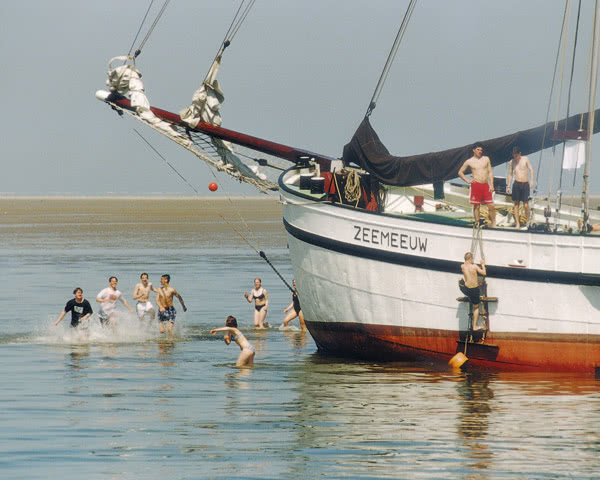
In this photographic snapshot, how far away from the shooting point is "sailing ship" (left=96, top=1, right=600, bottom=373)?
21.6m

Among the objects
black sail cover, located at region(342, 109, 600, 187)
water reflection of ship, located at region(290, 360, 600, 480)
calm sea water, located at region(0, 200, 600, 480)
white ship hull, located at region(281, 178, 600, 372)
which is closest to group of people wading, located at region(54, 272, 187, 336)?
calm sea water, located at region(0, 200, 600, 480)

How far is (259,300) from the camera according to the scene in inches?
1184

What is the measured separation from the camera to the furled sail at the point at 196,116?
2678 centimetres

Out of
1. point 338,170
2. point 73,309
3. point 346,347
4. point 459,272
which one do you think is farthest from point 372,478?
point 73,309

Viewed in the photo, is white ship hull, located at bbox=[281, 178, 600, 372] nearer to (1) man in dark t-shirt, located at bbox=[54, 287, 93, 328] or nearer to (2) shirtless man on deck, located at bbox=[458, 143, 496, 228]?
(2) shirtless man on deck, located at bbox=[458, 143, 496, 228]

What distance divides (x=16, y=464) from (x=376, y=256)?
30.3ft

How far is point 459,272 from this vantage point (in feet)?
72.3

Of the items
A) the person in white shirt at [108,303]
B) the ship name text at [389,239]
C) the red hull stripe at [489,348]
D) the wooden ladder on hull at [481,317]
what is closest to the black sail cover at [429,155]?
the ship name text at [389,239]

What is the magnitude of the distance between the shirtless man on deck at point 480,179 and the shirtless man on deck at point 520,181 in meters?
0.58

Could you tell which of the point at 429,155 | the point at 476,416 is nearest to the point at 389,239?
the point at 429,155

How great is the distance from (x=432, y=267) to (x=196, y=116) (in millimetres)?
7315

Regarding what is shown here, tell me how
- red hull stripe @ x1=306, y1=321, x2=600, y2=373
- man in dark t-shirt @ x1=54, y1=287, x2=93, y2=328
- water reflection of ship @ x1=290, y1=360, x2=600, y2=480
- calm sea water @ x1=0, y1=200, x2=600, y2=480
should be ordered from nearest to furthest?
calm sea water @ x1=0, y1=200, x2=600, y2=480 → water reflection of ship @ x1=290, y1=360, x2=600, y2=480 → red hull stripe @ x1=306, y1=321, x2=600, y2=373 → man in dark t-shirt @ x1=54, y1=287, x2=93, y2=328

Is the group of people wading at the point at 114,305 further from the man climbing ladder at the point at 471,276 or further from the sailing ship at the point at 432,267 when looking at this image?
the man climbing ladder at the point at 471,276

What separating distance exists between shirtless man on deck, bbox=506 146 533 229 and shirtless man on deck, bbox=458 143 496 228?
58 centimetres
